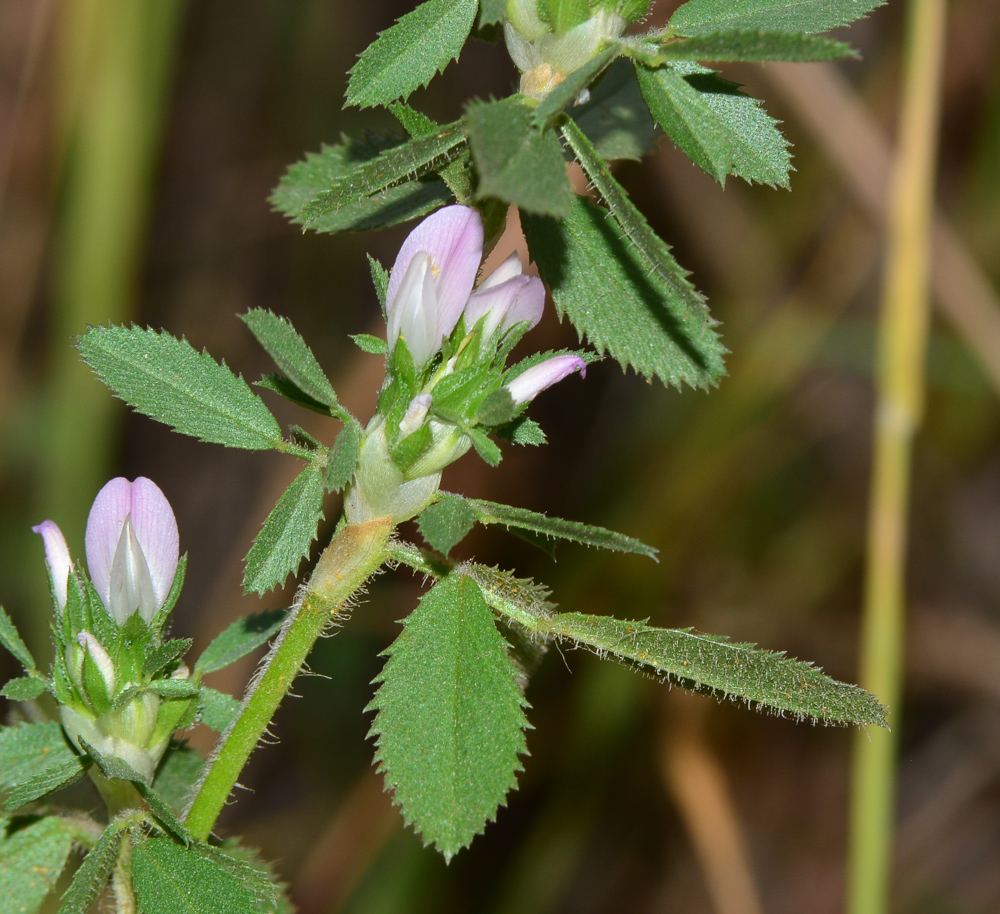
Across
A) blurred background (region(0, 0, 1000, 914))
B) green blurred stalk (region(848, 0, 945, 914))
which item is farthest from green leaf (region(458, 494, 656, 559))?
blurred background (region(0, 0, 1000, 914))

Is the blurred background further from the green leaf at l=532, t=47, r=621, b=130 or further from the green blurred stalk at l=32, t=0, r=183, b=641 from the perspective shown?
the green leaf at l=532, t=47, r=621, b=130

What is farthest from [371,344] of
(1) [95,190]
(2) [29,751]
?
(1) [95,190]

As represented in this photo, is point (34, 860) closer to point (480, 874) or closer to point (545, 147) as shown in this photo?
point (545, 147)

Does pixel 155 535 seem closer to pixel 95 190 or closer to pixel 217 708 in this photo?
pixel 217 708

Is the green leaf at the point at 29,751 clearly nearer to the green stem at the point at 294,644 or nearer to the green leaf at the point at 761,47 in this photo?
the green stem at the point at 294,644

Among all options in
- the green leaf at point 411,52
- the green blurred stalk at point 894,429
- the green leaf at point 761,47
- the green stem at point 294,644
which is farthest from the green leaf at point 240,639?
the green blurred stalk at point 894,429

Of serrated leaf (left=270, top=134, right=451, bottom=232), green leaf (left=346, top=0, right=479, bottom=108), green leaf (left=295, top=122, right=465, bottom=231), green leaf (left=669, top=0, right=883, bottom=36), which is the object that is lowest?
green leaf (left=669, top=0, right=883, bottom=36)
